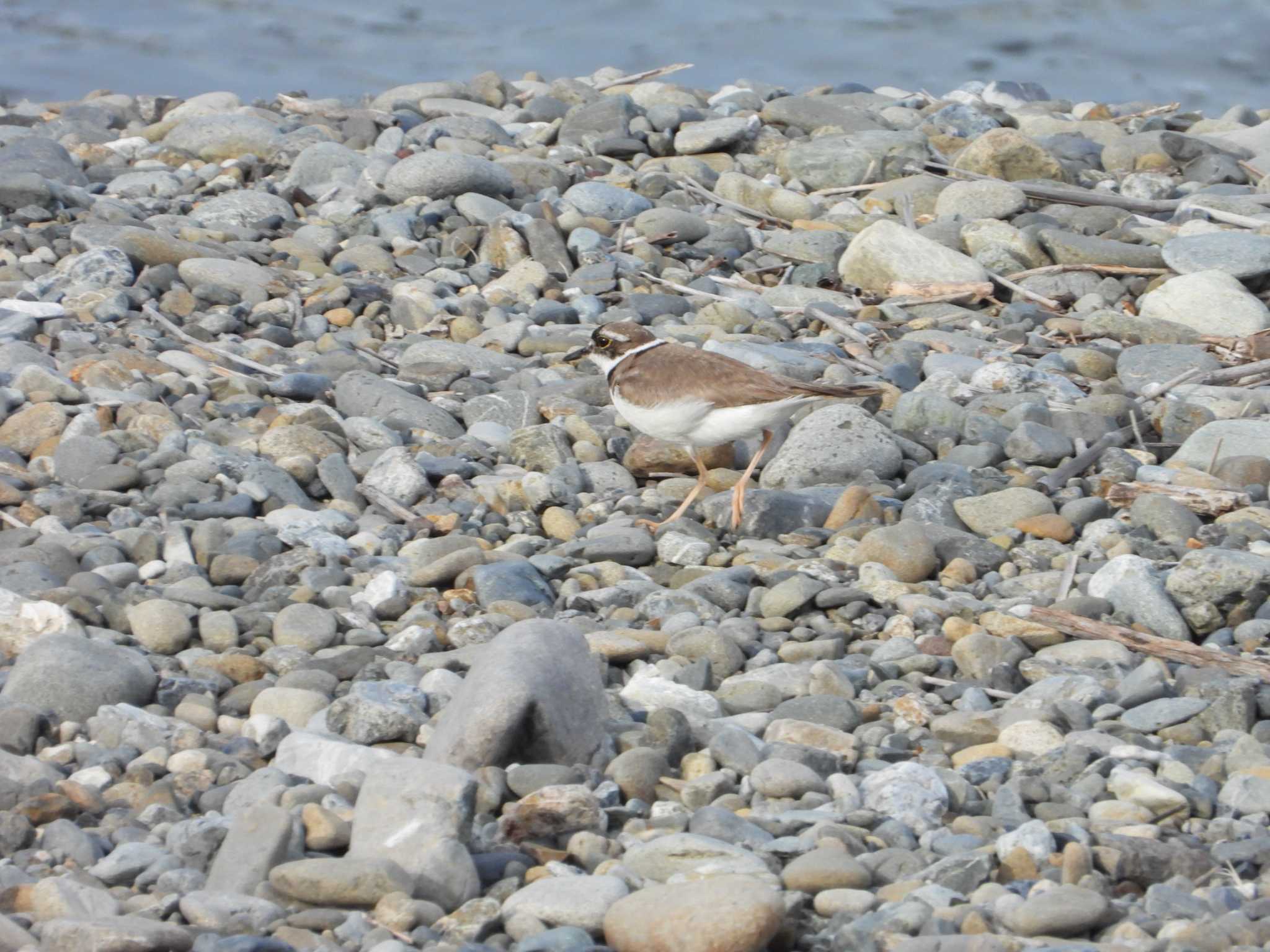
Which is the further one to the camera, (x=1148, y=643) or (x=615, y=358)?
(x=615, y=358)

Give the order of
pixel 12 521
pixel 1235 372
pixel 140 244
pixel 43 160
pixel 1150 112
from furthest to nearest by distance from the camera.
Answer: pixel 1150 112
pixel 43 160
pixel 140 244
pixel 1235 372
pixel 12 521

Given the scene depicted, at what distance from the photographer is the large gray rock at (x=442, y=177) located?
35.7 ft

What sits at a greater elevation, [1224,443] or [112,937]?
[112,937]

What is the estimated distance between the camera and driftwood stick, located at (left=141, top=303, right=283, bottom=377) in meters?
7.92

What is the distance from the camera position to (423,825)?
3.52 m

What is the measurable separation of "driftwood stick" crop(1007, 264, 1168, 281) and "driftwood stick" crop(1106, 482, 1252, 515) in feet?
11.0

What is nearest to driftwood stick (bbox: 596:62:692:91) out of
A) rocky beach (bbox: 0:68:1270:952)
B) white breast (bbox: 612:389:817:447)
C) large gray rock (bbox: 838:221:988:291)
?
rocky beach (bbox: 0:68:1270:952)

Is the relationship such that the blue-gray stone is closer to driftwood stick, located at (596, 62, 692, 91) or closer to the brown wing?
the brown wing

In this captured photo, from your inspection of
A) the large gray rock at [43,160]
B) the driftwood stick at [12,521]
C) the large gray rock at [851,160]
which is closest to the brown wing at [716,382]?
the driftwood stick at [12,521]

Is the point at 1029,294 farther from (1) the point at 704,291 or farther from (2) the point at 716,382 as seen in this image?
(2) the point at 716,382

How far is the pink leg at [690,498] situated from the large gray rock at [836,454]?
1.20 ft

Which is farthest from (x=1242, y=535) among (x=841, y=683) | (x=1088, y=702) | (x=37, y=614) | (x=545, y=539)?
(x=37, y=614)

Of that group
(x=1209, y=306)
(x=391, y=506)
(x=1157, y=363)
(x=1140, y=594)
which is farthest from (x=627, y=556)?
(x=1209, y=306)

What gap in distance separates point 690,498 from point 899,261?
11.5ft
